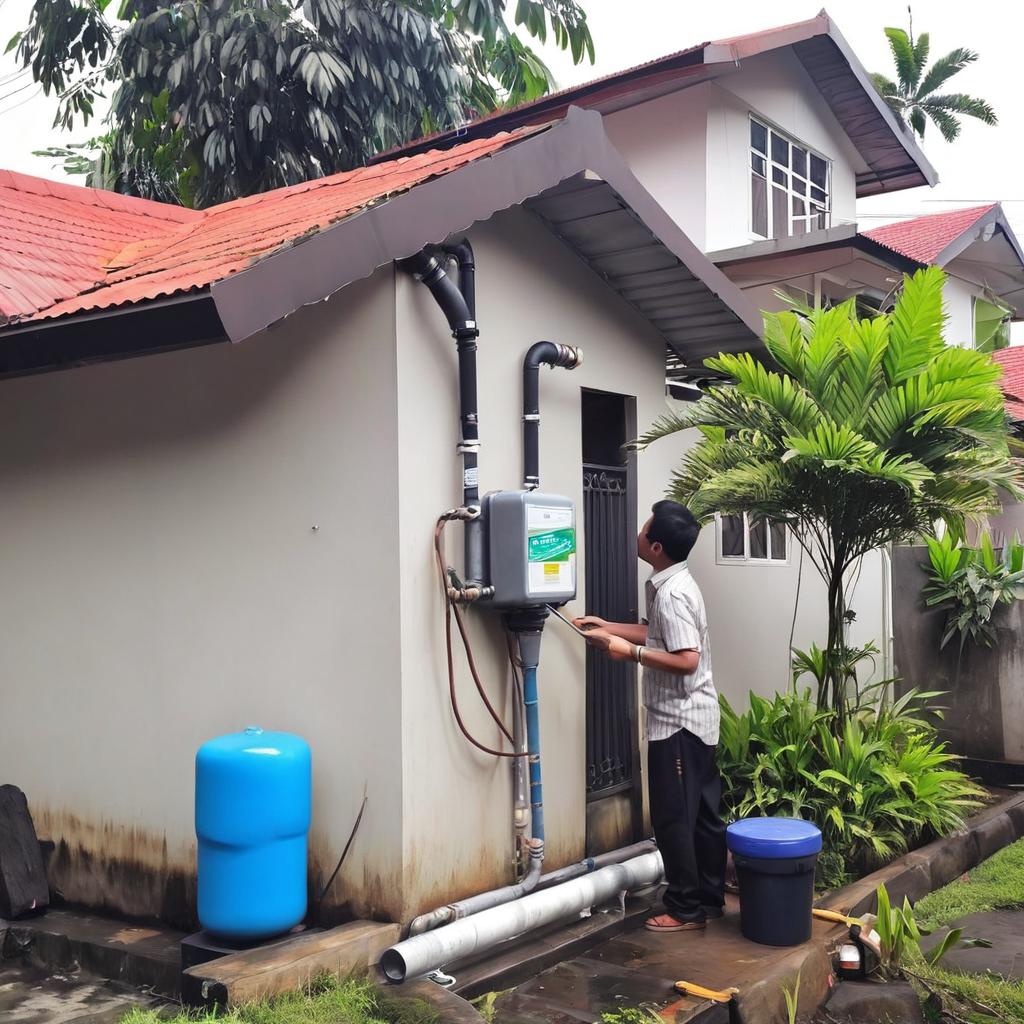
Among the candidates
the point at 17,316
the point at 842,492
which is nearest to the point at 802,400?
the point at 842,492

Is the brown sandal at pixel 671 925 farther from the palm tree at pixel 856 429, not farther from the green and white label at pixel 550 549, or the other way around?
the palm tree at pixel 856 429

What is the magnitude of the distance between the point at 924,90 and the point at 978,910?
29.6 m

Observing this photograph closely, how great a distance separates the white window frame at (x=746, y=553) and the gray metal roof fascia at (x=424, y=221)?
8.46 feet

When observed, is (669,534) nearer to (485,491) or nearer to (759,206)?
(485,491)

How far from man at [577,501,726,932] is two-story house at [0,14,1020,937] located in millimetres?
581

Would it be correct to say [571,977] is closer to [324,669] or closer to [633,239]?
[324,669]

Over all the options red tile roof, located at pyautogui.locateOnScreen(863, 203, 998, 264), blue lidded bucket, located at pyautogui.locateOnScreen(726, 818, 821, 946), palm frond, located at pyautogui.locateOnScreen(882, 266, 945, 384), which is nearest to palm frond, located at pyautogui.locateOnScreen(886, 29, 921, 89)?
red tile roof, located at pyautogui.locateOnScreen(863, 203, 998, 264)

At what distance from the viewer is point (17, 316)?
18.1 feet

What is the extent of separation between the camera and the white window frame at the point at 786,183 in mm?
13688

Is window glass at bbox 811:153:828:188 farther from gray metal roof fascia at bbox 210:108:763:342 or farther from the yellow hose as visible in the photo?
the yellow hose

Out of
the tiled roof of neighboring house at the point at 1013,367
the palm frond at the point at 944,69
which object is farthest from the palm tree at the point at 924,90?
the tiled roof of neighboring house at the point at 1013,367

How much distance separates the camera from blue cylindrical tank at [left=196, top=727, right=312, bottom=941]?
4680 mm

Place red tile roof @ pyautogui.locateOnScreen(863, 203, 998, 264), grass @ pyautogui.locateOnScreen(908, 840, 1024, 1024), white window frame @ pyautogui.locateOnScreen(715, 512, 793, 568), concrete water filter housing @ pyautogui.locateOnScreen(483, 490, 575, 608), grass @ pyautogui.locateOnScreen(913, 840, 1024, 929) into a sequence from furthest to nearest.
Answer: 1. red tile roof @ pyautogui.locateOnScreen(863, 203, 998, 264)
2. white window frame @ pyautogui.locateOnScreen(715, 512, 793, 568)
3. grass @ pyautogui.locateOnScreen(913, 840, 1024, 929)
4. concrete water filter housing @ pyautogui.locateOnScreen(483, 490, 575, 608)
5. grass @ pyautogui.locateOnScreen(908, 840, 1024, 1024)

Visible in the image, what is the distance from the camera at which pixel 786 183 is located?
14680 mm
